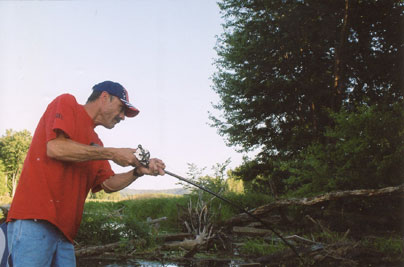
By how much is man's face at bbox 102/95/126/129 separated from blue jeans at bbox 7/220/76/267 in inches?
41.3

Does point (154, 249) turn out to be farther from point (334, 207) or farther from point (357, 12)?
point (357, 12)

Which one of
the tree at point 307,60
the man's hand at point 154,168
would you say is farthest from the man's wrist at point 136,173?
the tree at point 307,60

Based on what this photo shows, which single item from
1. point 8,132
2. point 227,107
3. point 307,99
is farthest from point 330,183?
point 8,132

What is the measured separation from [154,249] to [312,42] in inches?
474

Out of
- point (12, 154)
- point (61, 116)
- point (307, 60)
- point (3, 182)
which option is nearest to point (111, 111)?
point (61, 116)

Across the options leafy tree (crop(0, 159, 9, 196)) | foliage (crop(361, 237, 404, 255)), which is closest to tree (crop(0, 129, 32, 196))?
leafy tree (crop(0, 159, 9, 196))

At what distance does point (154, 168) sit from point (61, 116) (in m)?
1.03

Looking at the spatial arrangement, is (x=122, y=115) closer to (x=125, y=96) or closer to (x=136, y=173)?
(x=125, y=96)

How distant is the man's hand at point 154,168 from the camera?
10.7ft

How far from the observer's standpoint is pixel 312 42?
15.6 metres

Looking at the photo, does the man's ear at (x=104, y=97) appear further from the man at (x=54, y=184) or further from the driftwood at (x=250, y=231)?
the driftwood at (x=250, y=231)

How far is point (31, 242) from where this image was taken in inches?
94.2

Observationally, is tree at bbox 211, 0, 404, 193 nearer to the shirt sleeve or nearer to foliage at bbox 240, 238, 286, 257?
foliage at bbox 240, 238, 286, 257

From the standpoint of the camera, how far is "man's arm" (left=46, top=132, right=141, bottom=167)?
97.0 inches
